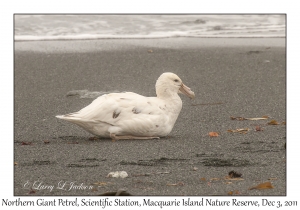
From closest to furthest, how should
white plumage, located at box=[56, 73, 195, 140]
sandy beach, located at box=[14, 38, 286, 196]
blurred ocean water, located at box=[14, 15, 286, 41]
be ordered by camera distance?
sandy beach, located at box=[14, 38, 286, 196] < white plumage, located at box=[56, 73, 195, 140] < blurred ocean water, located at box=[14, 15, 286, 41]

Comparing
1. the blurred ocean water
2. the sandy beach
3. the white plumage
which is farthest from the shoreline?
the white plumage

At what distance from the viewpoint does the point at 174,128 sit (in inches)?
356

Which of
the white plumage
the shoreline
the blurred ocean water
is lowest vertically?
the white plumage

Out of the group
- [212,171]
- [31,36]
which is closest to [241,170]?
[212,171]

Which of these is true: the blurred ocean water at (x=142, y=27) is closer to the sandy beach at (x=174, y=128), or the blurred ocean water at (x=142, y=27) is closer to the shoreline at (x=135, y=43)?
the shoreline at (x=135, y=43)

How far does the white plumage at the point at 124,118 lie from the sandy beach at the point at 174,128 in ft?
0.54

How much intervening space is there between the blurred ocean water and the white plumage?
8094 mm

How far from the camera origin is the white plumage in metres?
8.13

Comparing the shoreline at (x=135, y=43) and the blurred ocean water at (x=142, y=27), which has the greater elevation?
the blurred ocean water at (x=142, y=27)

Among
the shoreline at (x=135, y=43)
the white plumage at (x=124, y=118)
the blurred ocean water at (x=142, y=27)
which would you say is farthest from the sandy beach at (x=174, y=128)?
the blurred ocean water at (x=142, y=27)

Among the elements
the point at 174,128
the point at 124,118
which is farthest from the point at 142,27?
the point at 124,118

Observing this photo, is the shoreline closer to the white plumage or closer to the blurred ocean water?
the blurred ocean water

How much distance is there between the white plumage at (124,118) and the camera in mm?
8133

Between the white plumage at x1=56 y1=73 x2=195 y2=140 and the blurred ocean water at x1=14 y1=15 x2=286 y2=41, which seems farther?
the blurred ocean water at x1=14 y1=15 x2=286 y2=41
